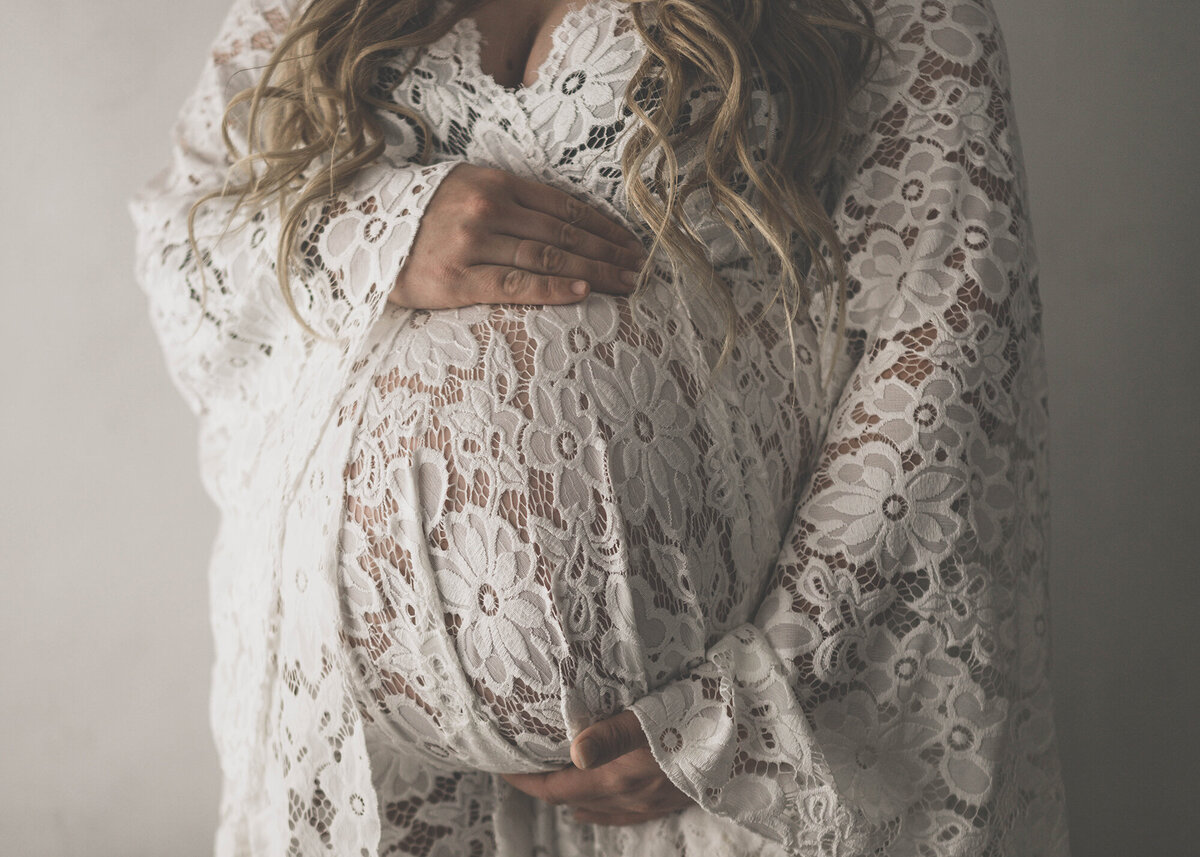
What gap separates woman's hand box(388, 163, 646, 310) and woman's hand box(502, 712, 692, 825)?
381 millimetres

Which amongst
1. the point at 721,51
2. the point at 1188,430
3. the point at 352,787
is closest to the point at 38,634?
the point at 352,787

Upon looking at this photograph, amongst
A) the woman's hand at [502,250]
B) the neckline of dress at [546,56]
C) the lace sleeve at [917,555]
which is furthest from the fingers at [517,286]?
the lace sleeve at [917,555]

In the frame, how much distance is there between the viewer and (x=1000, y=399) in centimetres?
85

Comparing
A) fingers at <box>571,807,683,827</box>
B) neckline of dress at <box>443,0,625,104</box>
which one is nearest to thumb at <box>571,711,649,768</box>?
fingers at <box>571,807,683,827</box>

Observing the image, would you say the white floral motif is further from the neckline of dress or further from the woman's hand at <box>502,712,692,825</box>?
the neckline of dress

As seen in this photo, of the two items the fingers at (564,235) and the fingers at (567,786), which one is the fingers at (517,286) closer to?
the fingers at (564,235)

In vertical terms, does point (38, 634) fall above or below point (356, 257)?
below

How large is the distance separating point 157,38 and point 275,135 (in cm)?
53

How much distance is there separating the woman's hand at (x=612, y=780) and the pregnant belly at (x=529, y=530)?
0.08 ft

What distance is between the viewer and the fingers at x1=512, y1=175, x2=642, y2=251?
2.77 ft

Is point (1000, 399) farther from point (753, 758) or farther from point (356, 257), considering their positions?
point (356, 257)

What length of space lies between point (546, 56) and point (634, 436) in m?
0.41

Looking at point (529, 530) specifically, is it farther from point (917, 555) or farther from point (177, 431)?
point (177, 431)

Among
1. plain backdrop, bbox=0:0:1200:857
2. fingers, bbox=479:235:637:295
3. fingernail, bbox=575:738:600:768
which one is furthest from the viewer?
plain backdrop, bbox=0:0:1200:857
